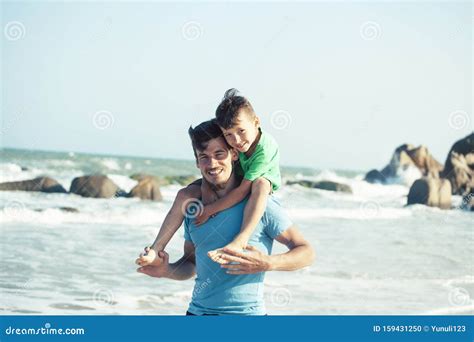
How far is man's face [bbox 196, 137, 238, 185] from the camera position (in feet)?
9.29

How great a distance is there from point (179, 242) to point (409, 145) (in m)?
14.7

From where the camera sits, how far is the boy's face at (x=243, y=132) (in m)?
3.06

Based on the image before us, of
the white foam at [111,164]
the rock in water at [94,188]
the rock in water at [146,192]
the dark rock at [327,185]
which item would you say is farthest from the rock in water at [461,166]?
the white foam at [111,164]

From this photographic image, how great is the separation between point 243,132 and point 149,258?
29.8 inches

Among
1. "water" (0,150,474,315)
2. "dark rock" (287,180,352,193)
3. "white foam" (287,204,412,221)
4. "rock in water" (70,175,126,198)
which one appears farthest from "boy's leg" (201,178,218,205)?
"dark rock" (287,180,352,193)

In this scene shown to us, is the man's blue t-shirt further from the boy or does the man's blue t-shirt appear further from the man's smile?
the man's smile

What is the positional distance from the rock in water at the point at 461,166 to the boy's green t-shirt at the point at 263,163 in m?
18.2

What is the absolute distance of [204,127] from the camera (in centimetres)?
286

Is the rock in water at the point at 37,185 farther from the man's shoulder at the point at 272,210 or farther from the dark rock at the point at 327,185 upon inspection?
the man's shoulder at the point at 272,210

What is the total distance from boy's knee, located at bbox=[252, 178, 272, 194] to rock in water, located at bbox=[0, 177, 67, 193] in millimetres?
14888

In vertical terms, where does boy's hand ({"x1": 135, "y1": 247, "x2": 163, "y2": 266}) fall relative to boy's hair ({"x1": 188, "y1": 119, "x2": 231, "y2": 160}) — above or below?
below
